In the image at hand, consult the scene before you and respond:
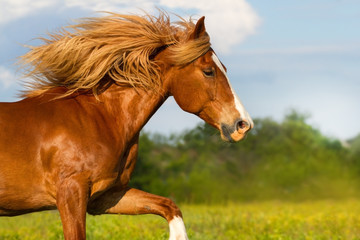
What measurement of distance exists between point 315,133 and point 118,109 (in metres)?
10.9

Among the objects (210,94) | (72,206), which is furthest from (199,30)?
(72,206)

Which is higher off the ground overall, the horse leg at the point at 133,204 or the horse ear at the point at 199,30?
the horse ear at the point at 199,30

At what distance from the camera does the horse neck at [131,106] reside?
14.5ft

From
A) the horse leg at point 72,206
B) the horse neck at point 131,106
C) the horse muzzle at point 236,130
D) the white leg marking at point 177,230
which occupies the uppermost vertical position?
the horse muzzle at point 236,130

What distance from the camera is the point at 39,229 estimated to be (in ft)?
25.9

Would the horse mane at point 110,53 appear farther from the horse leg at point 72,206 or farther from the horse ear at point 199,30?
the horse leg at point 72,206

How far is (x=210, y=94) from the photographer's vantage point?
432cm

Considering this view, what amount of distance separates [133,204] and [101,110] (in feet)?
2.91

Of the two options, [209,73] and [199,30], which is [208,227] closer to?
[209,73]

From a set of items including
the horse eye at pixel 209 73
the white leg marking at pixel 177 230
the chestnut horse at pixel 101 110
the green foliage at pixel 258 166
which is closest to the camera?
the chestnut horse at pixel 101 110

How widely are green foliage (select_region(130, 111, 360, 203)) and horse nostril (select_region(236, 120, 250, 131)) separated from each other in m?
6.65

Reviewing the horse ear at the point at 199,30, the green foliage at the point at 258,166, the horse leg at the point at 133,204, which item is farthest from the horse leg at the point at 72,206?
the green foliage at the point at 258,166

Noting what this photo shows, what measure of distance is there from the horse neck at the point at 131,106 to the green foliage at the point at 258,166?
21.3 ft

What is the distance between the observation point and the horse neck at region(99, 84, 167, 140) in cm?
443
